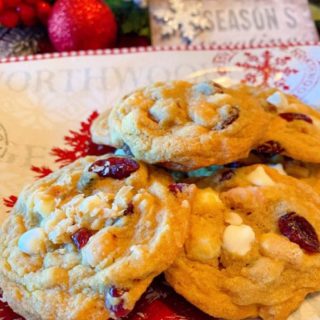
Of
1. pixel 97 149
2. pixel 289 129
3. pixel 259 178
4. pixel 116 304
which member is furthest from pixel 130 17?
pixel 116 304

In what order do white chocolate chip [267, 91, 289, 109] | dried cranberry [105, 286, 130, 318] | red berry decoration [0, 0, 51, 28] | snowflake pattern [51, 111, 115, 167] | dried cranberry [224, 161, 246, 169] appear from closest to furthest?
dried cranberry [105, 286, 130, 318], dried cranberry [224, 161, 246, 169], white chocolate chip [267, 91, 289, 109], snowflake pattern [51, 111, 115, 167], red berry decoration [0, 0, 51, 28]

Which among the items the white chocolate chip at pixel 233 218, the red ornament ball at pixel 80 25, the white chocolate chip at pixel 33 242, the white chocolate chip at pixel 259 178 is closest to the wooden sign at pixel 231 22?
the red ornament ball at pixel 80 25

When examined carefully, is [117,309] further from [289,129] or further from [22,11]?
[22,11]

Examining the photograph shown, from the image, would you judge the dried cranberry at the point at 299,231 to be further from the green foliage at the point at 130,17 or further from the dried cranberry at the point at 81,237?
the green foliage at the point at 130,17

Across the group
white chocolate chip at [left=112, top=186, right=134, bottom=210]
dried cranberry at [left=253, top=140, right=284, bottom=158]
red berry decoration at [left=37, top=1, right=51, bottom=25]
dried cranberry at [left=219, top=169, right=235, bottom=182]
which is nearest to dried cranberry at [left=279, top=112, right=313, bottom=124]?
dried cranberry at [left=253, top=140, right=284, bottom=158]

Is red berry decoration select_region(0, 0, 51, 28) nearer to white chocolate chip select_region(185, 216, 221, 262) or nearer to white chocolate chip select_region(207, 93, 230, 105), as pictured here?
white chocolate chip select_region(207, 93, 230, 105)

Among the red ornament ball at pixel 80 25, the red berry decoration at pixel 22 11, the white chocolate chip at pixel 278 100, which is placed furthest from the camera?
the red berry decoration at pixel 22 11

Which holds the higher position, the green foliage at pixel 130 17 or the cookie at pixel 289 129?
the cookie at pixel 289 129
